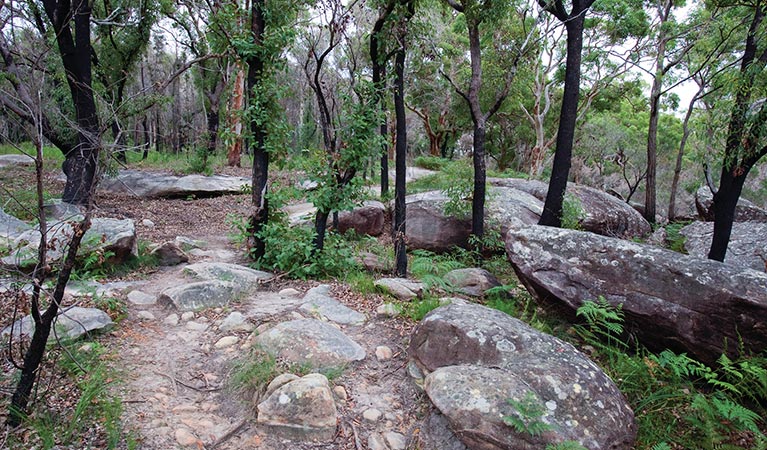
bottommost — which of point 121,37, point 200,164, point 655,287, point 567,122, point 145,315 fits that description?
point 145,315

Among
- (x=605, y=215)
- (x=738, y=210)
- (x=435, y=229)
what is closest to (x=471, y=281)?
(x=435, y=229)

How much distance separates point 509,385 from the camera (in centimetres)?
288

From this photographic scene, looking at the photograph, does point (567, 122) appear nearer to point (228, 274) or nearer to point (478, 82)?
point (478, 82)

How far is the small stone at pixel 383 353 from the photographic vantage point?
3.75 meters

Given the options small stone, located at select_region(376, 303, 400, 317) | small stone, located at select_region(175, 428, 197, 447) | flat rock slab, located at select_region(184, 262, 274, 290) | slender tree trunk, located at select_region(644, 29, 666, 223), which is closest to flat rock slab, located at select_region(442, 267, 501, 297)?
small stone, located at select_region(376, 303, 400, 317)

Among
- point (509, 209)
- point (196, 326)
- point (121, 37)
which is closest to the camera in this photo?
point (196, 326)

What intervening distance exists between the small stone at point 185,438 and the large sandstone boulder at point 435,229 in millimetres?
6330

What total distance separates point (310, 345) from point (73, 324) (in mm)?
1955

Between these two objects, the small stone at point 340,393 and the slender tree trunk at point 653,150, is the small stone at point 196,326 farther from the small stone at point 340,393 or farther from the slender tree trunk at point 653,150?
the slender tree trunk at point 653,150

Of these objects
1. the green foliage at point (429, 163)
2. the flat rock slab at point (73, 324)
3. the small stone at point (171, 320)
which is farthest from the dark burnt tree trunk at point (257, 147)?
the green foliage at point (429, 163)

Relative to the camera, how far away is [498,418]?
8.63 feet

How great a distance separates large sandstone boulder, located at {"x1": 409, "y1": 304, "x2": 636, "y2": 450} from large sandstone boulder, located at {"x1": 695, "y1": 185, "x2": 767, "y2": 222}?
39.3ft

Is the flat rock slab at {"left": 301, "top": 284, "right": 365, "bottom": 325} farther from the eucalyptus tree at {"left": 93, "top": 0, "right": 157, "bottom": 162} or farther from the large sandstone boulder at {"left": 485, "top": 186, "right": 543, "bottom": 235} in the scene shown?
the eucalyptus tree at {"left": 93, "top": 0, "right": 157, "bottom": 162}

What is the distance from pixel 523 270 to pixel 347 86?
3.69m
